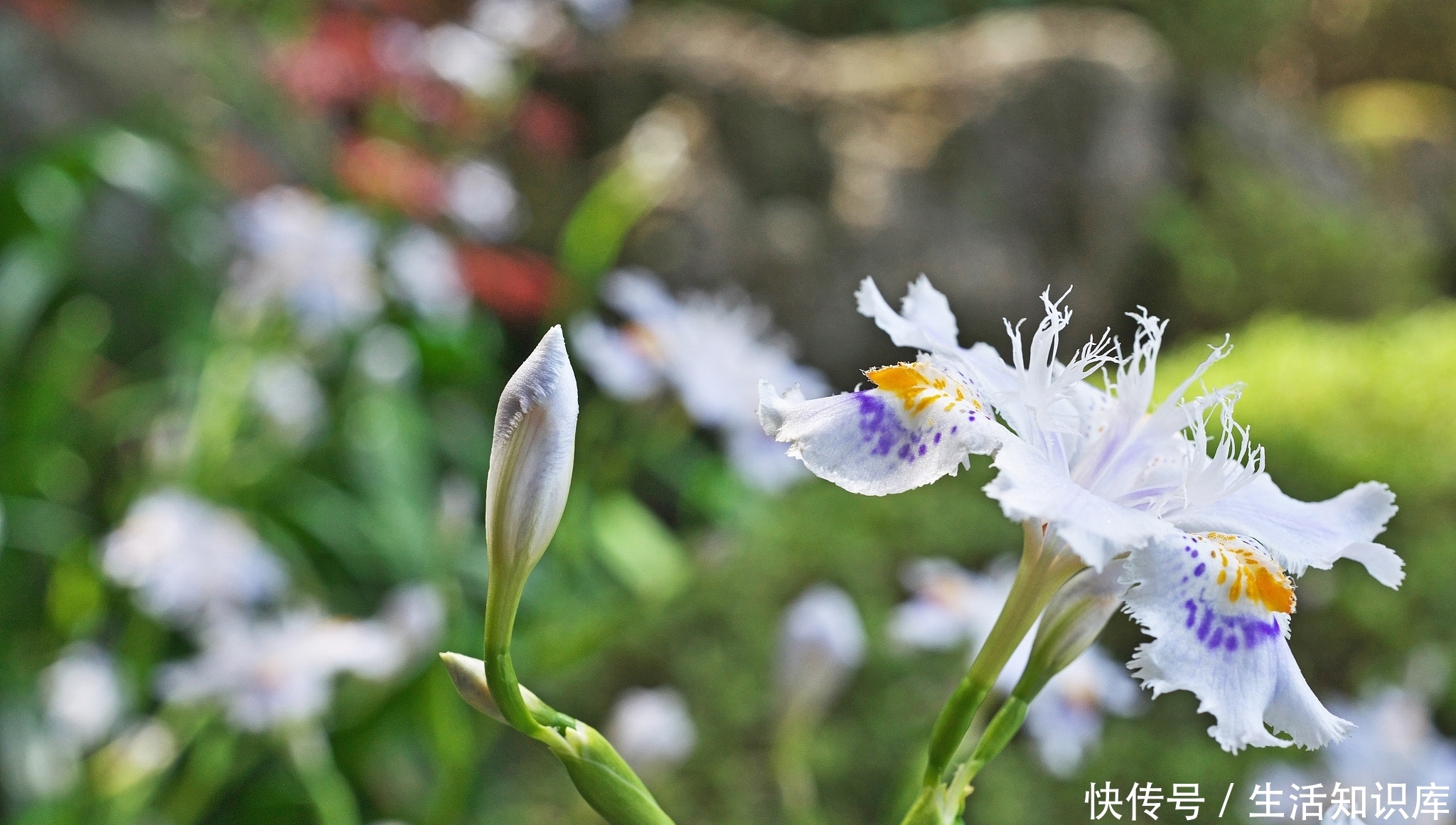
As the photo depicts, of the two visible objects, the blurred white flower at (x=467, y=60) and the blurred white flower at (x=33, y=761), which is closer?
the blurred white flower at (x=33, y=761)

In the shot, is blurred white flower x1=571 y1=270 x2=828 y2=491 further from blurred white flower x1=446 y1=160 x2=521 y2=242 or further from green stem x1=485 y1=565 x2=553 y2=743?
A: blurred white flower x1=446 y1=160 x2=521 y2=242

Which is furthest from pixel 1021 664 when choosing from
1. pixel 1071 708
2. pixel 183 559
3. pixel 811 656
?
pixel 183 559

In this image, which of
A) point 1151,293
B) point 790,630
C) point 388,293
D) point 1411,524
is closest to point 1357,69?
point 1151,293

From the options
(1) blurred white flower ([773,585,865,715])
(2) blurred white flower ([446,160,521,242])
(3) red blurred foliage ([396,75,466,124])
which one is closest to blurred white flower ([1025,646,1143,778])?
(1) blurred white flower ([773,585,865,715])

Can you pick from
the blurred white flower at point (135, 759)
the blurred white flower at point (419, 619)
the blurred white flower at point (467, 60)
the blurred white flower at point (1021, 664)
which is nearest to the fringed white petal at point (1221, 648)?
the blurred white flower at point (1021, 664)

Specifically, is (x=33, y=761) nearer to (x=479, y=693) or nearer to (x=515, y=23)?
(x=479, y=693)

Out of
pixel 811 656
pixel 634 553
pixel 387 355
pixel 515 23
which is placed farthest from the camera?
pixel 515 23

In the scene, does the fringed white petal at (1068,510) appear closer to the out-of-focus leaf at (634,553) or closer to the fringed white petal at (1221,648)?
the fringed white petal at (1221,648)
